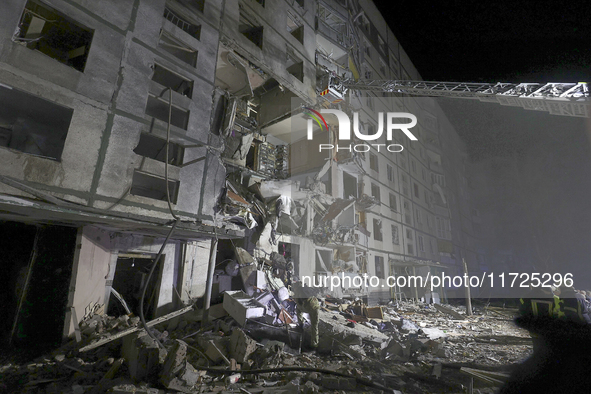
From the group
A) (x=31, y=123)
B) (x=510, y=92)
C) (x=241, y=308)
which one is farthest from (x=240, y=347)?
(x=510, y=92)

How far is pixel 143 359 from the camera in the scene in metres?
5.16

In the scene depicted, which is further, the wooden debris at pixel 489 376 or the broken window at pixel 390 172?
the broken window at pixel 390 172

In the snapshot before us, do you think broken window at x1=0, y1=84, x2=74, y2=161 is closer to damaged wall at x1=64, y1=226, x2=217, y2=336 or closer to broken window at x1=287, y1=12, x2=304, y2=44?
damaged wall at x1=64, y1=226, x2=217, y2=336

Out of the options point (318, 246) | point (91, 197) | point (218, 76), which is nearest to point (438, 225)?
point (318, 246)

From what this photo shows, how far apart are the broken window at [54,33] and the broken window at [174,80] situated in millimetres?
2518

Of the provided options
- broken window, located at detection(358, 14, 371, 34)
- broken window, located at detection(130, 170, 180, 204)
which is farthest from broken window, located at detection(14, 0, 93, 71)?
broken window, located at detection(358, 14, 371, 34)

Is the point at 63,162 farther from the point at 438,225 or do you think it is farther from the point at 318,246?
the point at 438,225

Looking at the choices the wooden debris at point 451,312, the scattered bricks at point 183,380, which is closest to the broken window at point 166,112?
the scattered bricks at point 183,380

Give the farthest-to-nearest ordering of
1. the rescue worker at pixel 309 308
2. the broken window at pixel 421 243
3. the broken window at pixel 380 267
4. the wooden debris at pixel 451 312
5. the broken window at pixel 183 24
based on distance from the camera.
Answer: the broken window at pixel 421 243 → the broken window at pixel 380 267 → the wooden debris at pixel 451 312 → the broken window at pixel 183 24 → the rescue worker at pixel 309 308

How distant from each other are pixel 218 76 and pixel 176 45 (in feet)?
9.15

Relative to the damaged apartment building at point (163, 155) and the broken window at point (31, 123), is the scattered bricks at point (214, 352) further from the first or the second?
the broken window at point (31, 123)

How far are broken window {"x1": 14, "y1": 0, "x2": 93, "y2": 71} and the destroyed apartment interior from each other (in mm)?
69

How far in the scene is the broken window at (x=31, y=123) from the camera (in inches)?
285

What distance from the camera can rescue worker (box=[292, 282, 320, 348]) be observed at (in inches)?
295
